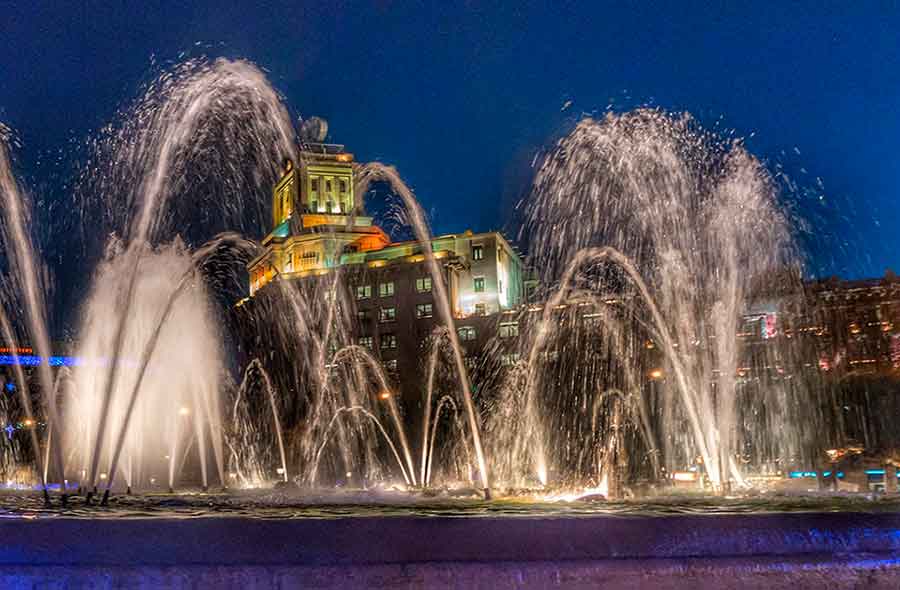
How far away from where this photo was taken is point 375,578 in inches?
281

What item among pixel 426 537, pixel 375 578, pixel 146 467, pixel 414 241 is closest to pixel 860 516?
pixel 426 537

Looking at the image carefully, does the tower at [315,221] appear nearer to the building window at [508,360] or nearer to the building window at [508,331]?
the building window at [508,331]

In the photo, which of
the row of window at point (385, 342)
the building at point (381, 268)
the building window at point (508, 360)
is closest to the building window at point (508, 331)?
the building at point (381, 268)

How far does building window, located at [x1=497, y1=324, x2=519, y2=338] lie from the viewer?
252ft

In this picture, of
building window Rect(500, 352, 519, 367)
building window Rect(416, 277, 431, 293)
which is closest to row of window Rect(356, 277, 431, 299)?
building window Rect(416, 277, 431, 293)

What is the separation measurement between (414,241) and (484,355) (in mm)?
14600

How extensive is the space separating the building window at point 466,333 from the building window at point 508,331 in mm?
2513

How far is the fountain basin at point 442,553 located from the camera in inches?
283

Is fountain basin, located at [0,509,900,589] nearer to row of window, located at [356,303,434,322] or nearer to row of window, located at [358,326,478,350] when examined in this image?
row of window, located at [358,326,478,350]

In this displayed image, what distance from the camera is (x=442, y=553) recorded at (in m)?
7.38

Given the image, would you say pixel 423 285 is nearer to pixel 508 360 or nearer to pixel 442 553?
pixel 508 360

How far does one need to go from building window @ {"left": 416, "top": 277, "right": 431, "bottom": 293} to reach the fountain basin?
230 ft

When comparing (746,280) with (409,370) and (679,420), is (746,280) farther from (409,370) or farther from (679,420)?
(409,370)

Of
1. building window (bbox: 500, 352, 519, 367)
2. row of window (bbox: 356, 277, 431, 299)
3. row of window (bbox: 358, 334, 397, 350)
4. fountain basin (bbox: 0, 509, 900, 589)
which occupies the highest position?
row of window (bbox: 356, 277, 431, 299)
